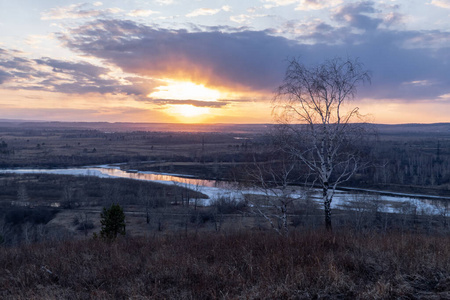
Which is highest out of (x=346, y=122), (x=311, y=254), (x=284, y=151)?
(x=346, y=122)

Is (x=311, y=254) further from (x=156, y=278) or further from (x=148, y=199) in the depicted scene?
(x=148, y=199)

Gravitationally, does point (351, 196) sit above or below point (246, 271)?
below

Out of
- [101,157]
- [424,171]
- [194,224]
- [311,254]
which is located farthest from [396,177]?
[101,157]

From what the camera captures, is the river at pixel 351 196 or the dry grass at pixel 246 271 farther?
the river at pixel 351 196

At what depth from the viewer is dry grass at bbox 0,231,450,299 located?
4.64 metres

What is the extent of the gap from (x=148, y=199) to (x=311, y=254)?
33.9 meters

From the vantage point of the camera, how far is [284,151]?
1027 centimetres

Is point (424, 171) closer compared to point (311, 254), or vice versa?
point (311, 254)

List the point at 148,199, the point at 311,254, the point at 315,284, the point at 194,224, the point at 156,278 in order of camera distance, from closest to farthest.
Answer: the point at 315,284 < the point at 156,278 < the point at 311,254 < the point at 194,224 < the point at 148,199

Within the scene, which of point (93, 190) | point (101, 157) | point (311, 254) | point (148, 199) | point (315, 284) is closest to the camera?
point (315, 284)

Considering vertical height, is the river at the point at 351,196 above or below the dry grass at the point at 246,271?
below

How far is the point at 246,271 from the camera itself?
538cm

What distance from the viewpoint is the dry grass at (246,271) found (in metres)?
4.64

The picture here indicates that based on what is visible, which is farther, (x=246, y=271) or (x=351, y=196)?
(x=351, y=196)
